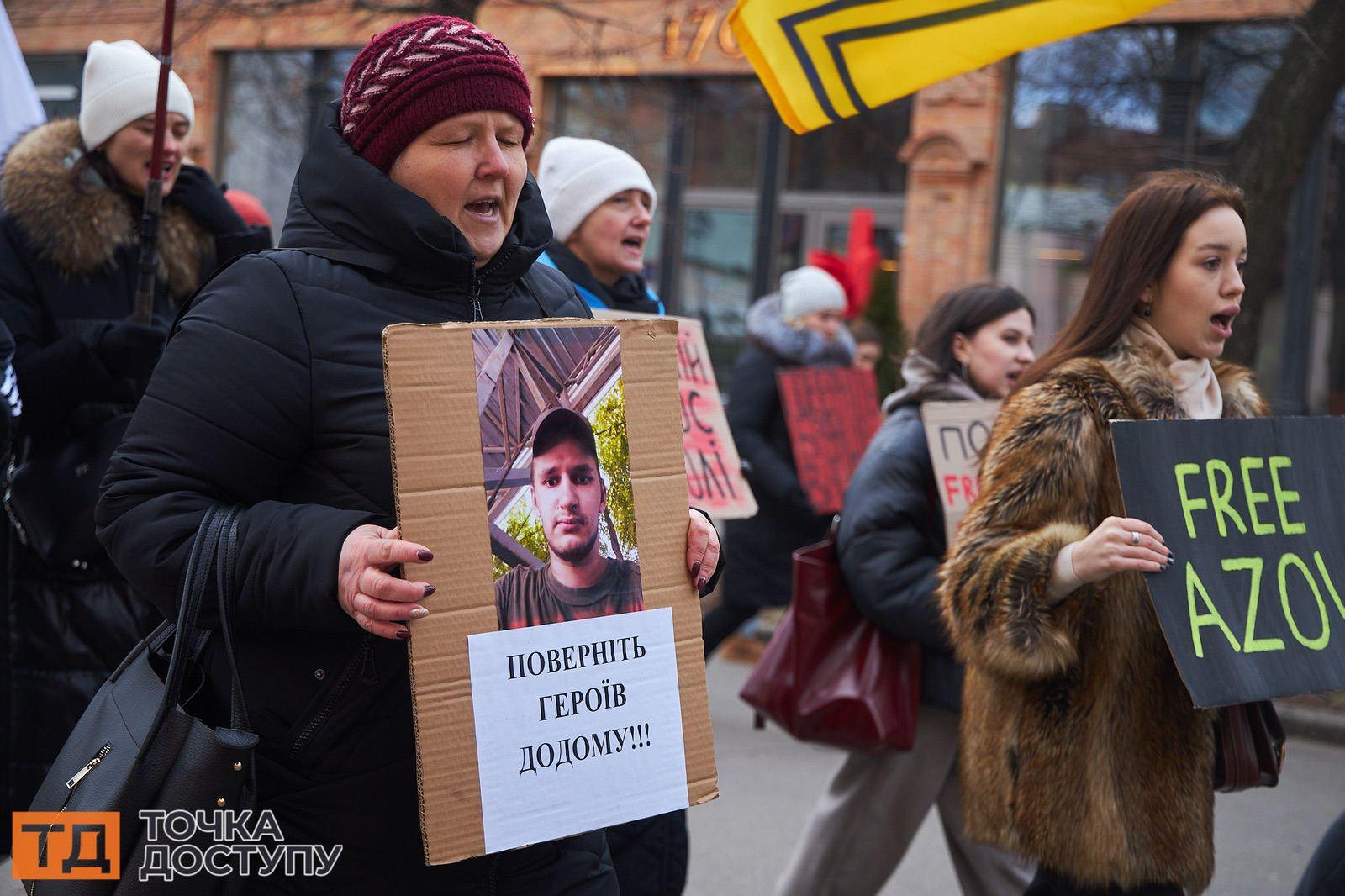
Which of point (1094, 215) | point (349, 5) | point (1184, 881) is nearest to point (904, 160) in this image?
point (1094, 215)

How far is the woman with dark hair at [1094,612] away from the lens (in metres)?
2.84

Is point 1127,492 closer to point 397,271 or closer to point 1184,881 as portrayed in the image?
point 1184,881

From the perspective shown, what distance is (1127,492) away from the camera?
2682 millimetres

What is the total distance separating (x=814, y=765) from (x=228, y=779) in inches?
190

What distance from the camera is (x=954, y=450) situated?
3.97 m

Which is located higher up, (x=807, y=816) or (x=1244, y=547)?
(x=1244, y=547)

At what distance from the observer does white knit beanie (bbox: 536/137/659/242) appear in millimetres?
4055

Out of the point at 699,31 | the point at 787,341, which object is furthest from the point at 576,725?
the point at 699,31

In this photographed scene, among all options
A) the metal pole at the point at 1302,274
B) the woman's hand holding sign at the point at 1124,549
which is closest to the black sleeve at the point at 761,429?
the woman's hand holding sign at the point at 1124,549

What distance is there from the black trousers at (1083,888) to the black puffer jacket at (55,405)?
226cm

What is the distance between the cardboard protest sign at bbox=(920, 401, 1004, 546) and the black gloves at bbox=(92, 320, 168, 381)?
81.4 inches

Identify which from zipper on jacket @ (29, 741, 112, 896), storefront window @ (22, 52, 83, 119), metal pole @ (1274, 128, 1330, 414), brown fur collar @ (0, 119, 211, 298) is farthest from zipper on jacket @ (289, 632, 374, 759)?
storefront window @ (22, 52, 83, 119)

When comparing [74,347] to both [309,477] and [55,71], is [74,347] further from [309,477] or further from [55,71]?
[55,71]

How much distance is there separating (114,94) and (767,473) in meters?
3.73
